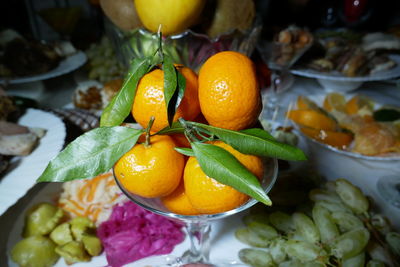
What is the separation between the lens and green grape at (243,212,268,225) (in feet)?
1.53

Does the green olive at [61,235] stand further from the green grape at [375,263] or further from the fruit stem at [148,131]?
the green grape at [375,263]

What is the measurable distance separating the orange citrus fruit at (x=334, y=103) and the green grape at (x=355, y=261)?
408 millimetres

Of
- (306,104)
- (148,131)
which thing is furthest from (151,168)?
(306,104)

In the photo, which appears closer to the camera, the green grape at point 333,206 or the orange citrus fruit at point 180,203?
the orange citrus fruit at point 180,203

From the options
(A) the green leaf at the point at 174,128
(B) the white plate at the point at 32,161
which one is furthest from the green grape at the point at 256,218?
(B) the white plate at the point at 32,161

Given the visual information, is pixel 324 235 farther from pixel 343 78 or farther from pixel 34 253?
pixel 343 78

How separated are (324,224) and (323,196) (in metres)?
0.06

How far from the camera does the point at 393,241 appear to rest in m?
0.42

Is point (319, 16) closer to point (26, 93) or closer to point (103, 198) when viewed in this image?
point (26, 93)

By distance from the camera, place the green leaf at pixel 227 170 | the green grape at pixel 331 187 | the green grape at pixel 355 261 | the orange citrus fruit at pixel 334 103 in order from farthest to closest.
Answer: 1. the orange citrus fruit at pixel 334 103
2. the green grape at pixel 331 187
3. the green grape at pixel 355 261
4. the green leaf at pixel 227 170

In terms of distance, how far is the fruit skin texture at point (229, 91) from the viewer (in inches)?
12.5

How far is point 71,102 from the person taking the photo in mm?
876

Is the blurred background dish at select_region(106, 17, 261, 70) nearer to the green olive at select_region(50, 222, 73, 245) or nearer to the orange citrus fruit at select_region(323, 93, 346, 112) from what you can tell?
the orange citrus fruit at select_region(323, 93, 346, 112)

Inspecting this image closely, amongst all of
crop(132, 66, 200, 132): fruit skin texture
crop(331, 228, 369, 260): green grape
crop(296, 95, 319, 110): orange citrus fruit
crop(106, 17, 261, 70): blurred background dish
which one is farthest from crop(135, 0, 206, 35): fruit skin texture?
crop(331, 228, 369, 260): green grape
